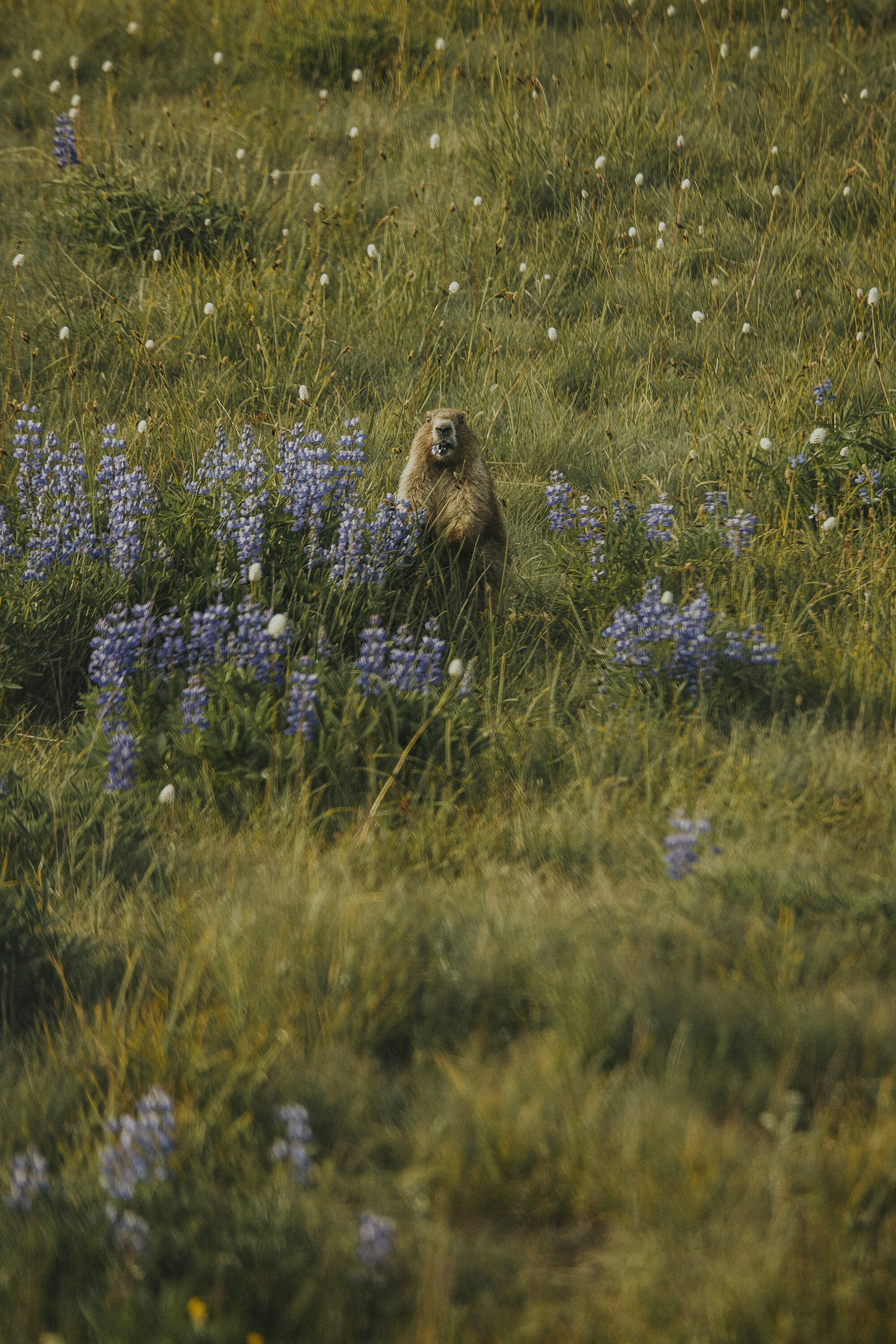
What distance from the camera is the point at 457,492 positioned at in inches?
154

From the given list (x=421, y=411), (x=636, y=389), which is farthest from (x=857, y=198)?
(x=421, y=411)

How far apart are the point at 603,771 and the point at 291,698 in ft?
3.31

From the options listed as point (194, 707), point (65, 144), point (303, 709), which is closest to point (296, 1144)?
point (303, 709)

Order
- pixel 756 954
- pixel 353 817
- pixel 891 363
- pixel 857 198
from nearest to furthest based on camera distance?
pixel 756 954, pixel 353 817, pixel 891 363, pixel 857 198

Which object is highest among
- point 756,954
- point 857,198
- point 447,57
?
point 447,57

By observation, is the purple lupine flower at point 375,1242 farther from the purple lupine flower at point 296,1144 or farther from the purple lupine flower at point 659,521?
the purple lupine flower at point 659,521

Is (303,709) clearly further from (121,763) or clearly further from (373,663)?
(121,763)

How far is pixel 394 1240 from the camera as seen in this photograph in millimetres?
1733

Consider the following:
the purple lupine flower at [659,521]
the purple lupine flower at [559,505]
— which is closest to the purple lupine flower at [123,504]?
the purple lupine flower at [559,505]

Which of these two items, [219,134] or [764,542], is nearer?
[764,542]

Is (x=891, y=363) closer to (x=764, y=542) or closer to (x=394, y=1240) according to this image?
(x=764, y=542)

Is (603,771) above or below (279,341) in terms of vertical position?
below

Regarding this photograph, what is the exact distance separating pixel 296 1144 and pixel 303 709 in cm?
139

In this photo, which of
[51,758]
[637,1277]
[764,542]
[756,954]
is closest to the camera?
[637,1277]
